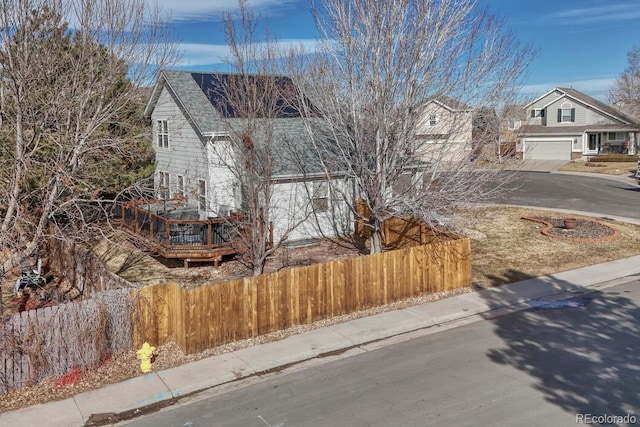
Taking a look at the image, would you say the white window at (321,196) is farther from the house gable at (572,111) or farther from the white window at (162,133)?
the house gable at (572,111)

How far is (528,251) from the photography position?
17.7m

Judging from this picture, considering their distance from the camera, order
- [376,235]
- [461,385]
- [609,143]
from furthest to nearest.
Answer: [609,143] < [376,235] < [461,385]

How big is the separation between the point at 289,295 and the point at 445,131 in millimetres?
5802

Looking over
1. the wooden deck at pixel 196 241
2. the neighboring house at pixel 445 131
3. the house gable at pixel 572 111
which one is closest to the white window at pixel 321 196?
the wooden deck at pixel 196 241

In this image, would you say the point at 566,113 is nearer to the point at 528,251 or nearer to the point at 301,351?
the point at 528,251

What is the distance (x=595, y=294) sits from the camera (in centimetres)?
1349

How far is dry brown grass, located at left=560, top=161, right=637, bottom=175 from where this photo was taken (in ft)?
138

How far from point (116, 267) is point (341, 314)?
8.85m

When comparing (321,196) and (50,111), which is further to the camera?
(321,196)

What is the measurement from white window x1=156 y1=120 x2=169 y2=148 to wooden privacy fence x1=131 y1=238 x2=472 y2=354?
1566 cm

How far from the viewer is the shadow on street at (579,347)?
26.1 ft

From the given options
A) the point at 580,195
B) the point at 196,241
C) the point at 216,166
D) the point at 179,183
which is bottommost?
the point at 196,241

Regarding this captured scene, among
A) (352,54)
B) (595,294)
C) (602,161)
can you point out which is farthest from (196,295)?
(602,161)
